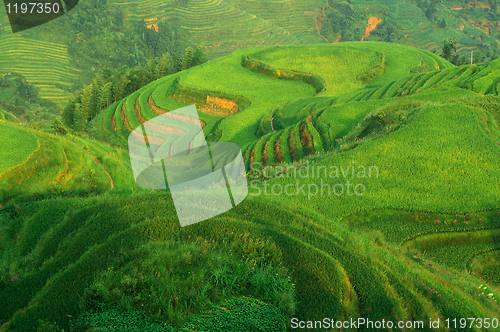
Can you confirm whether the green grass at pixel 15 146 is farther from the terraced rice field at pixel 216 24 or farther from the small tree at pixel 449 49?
the terraced rice field at pixel 216 24

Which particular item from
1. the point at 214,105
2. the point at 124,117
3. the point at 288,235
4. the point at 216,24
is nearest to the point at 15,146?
the point at 288,235

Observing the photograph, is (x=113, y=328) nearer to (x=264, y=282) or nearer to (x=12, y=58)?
(x=264, y=282)

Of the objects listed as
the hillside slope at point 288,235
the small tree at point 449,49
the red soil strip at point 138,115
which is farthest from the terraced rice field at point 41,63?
the hillside slope at point 288,235

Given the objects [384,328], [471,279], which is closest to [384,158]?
[471,279]

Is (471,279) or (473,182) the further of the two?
(473,182)

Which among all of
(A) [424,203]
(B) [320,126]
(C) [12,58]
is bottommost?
(C) [12,58]
